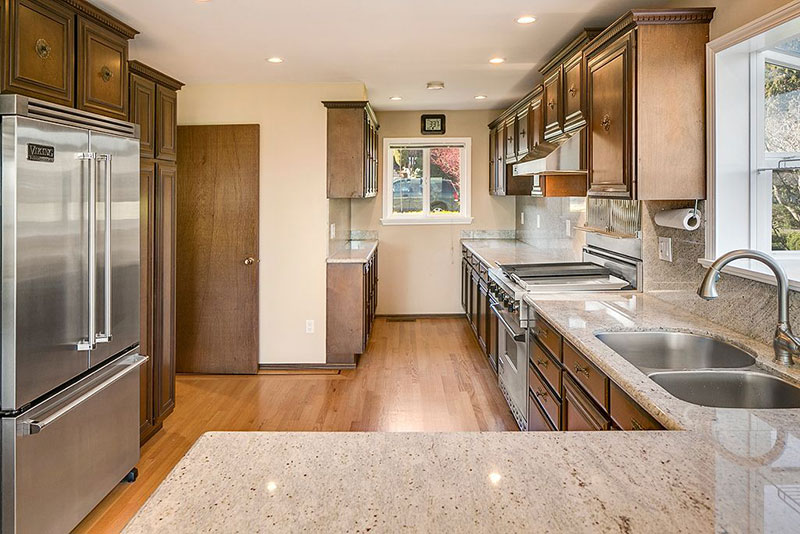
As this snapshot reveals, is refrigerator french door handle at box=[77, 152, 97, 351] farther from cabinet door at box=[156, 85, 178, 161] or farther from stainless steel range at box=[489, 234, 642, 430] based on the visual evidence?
stainless steel range at box=[489, 234, 642, 430]

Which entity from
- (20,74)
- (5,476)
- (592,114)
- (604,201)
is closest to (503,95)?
(604,201)

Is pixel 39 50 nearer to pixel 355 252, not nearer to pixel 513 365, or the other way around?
pixel 513 365

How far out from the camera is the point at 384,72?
4.68 meters

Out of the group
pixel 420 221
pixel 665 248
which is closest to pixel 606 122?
pixel 665 248

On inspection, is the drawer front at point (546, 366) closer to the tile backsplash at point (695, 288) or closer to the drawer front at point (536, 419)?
the drawer front at point (536, 419)

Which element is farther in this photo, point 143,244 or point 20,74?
point 143,244

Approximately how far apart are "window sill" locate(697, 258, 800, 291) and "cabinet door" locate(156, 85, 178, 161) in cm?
293

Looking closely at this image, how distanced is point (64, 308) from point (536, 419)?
216cm

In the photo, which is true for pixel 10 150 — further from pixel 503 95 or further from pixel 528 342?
pixel 503 95

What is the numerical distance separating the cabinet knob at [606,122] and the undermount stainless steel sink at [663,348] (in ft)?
3.41

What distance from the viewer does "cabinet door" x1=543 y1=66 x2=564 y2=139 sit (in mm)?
3674

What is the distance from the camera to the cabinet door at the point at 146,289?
3301 mm

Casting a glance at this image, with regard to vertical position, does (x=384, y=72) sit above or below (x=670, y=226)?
above

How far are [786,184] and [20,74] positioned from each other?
2.96 m
